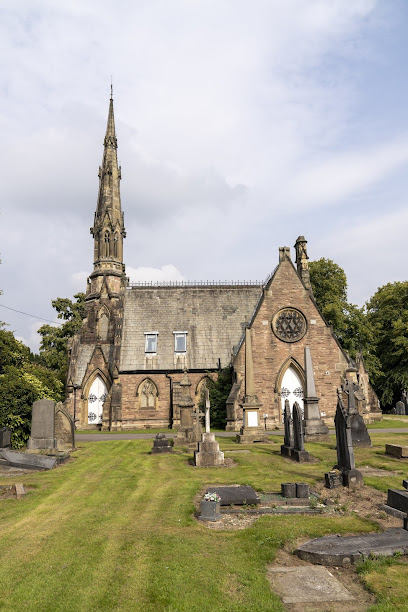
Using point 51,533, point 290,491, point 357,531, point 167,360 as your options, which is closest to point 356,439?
point 290,491

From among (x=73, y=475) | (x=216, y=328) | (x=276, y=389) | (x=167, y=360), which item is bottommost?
(x=73, y=475)

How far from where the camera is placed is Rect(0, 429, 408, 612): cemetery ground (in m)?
5.75

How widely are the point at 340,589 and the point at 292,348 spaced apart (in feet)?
85.2

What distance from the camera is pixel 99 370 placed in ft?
111

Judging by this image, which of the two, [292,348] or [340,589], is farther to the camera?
[292,348]

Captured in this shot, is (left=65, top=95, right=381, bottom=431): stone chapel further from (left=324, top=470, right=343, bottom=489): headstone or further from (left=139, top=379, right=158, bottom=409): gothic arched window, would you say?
(left=324, top=470, right=343, bottom=489): headstone

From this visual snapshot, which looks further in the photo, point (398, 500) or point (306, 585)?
point (398, 500)

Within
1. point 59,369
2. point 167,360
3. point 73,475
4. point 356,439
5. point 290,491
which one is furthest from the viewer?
point 59,369

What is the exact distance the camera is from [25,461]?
15398 millimetres

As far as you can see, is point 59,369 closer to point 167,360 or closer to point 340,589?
point 167,360

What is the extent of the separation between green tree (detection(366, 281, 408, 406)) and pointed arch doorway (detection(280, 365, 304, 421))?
15.1 m

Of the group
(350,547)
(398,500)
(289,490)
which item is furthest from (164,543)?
(398,500)

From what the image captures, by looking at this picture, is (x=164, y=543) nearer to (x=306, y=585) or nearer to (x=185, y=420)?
(x=306, y=585)

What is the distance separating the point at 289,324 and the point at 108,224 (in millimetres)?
18718
